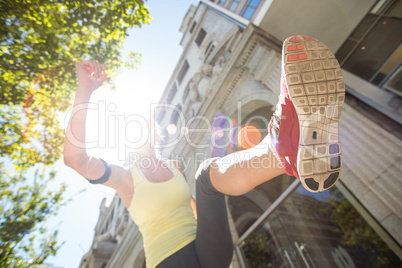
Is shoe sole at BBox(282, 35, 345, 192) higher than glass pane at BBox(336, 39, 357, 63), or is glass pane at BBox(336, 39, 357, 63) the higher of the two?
glass pane at BBox(336, 39, 357, 63)

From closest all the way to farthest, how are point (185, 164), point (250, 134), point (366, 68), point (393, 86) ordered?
point (250, 134) < point (393, 86) < point (366, 68) < point (185, 164)

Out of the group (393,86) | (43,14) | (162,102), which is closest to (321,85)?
(393,86)

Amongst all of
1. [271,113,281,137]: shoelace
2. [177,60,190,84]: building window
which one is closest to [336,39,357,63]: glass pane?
[271,113,281,137]: shoelace

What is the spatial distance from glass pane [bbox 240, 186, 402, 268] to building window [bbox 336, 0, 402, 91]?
10.7 feet

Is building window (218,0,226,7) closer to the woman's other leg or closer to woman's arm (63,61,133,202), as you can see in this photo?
woman's arm (63,61,133,202)

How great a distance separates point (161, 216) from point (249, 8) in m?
8.97

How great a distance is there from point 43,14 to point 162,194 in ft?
20.5

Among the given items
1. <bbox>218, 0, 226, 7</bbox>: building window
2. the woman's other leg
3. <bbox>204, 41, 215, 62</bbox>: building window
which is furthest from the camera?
<bbox>218, 0, 226, 7</bbox>: building window

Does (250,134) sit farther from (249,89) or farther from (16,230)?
(16,230)

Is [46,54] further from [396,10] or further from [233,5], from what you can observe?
[396,10]

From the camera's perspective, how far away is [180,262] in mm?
1502

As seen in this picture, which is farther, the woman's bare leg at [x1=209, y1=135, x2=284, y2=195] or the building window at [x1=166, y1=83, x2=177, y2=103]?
the building window at [x1=166, y1=83, x2=177, y2=103]

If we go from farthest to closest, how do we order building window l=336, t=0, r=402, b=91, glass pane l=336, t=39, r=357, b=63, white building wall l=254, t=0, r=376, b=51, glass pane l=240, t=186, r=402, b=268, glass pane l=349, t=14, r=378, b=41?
glass pane l=336, t=39, r=357, b=63 → glass pane l=349, t=14, r=378, b=41 → white building wall l=254, t=0, r=376, b=51 → building window l=336, t=0, r=402, b=91 → glass pane l=240, t=186, r=402, b=268

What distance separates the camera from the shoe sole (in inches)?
42.6
